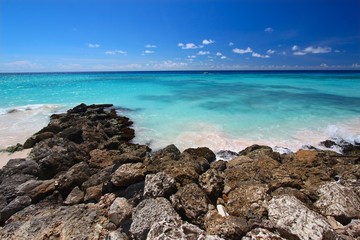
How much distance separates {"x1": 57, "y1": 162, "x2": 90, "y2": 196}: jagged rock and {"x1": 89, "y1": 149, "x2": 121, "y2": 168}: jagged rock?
716 mm

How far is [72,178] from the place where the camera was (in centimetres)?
466

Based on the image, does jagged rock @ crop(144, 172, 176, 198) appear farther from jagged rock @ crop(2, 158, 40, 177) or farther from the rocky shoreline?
jagged rock @ crop(2, 158, 40, 177)

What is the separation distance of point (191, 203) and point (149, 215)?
0.74m

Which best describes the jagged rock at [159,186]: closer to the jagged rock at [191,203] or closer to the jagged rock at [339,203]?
the jagged rock at [191,203]

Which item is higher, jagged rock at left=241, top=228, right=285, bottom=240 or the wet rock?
jagged rock at left=241, top=228, right=285, bottom=240

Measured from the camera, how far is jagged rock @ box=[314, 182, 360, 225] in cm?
347

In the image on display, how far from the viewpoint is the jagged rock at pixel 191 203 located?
11.4 feet

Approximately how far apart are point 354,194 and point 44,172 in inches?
239

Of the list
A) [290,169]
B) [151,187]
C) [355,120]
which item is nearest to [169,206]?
[151,187]

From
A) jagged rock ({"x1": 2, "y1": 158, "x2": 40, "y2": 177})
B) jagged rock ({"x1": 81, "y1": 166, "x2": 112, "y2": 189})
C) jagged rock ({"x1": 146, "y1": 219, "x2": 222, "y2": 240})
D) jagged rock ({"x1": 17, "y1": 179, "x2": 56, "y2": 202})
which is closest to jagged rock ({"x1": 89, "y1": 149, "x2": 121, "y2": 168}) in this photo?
jagged rock ({"x1": 81, "y1": 166, "x2": 112, "y2": 189})

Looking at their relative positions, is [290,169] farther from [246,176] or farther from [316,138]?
[316,138]

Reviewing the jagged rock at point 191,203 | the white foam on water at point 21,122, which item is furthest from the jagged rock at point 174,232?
the white foam on water at point 21,122

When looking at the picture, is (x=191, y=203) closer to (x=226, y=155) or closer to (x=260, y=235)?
(x=260, y=235)

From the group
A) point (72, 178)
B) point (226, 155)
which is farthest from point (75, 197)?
point (226, 155)
